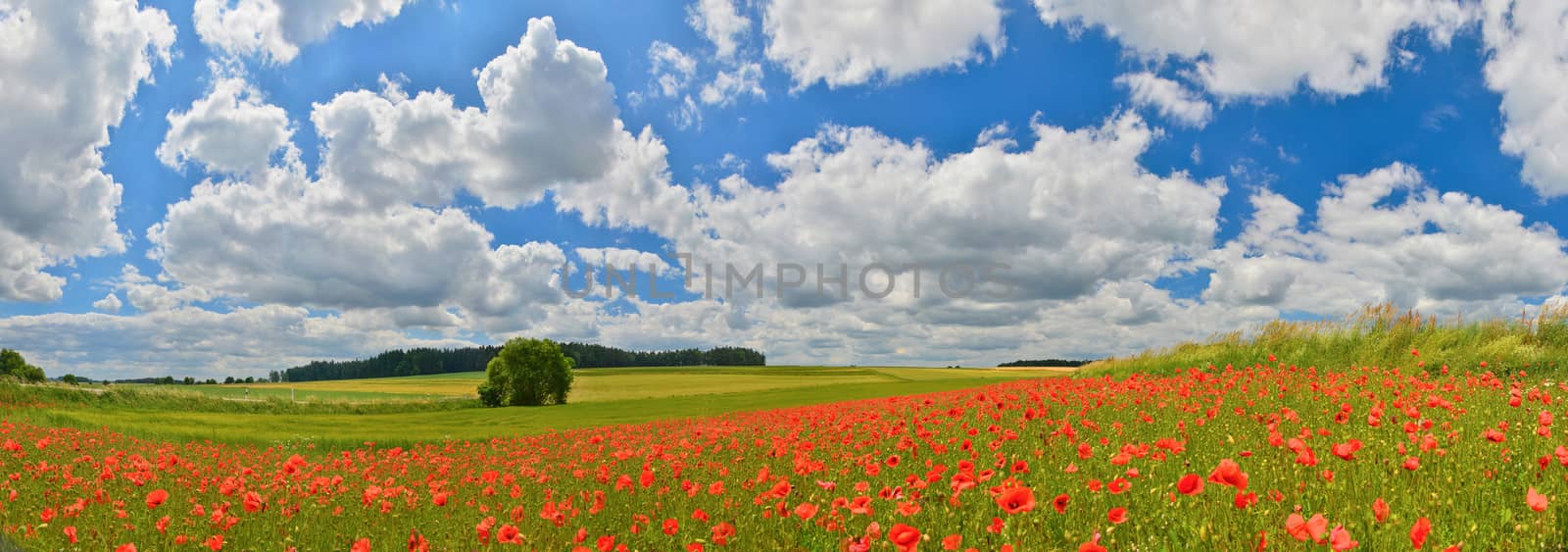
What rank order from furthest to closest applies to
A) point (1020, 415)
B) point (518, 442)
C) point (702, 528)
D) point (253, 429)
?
1. point (253, 429)
2. point (518, 442)
3. point (1020, 415)
4. point (702, 528)

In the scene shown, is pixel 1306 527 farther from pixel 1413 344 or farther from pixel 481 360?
pixel 481 360

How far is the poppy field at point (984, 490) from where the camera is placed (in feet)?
14.1

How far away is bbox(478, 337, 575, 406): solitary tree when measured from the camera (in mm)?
61312

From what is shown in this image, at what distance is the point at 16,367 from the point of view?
67125 millimetres

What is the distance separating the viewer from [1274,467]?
5941 millimetres

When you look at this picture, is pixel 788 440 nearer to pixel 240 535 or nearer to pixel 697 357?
pixel 240 535

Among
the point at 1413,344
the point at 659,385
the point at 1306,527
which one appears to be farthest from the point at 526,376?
the point at 1306,527

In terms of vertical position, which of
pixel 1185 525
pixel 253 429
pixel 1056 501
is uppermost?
pixel 1056 501

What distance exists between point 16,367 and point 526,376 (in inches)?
1826

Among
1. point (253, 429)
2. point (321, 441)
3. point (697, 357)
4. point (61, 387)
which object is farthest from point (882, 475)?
point (697, 357)

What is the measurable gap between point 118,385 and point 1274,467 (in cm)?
5750

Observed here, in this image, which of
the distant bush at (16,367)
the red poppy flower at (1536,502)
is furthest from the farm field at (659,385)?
the red poppy flower at (1536,502)

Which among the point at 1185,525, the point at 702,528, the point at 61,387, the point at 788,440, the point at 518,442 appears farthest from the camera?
the point at 61,387

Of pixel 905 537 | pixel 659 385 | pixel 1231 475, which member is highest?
pixel 1231 475
